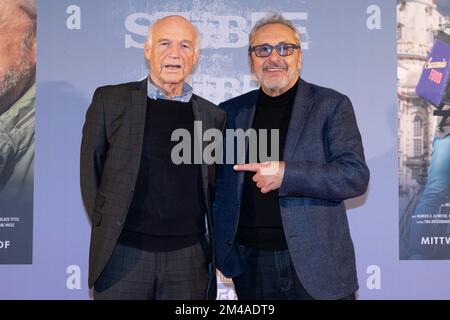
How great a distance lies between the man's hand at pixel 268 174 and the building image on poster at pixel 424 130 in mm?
1547

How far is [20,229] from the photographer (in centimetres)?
342

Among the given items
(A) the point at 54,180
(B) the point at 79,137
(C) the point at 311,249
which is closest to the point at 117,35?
(B) the point at 79,137

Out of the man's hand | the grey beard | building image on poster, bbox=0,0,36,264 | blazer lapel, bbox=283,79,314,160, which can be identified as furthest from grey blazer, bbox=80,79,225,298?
the grey beard

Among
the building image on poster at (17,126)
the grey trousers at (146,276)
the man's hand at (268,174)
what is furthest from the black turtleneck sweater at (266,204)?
the building image on poster at (17,126)

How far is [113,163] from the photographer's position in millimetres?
2279

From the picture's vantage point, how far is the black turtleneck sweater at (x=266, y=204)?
2293 mm

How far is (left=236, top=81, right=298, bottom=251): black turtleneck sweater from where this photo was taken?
90.3 inches

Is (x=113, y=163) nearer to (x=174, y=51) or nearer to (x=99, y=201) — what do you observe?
(x=99, y=201)

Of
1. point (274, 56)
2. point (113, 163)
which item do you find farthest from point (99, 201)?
point (274, 56)

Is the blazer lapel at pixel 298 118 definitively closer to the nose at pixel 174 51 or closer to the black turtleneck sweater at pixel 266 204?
the black turtleneck sweater at pixel 266 204

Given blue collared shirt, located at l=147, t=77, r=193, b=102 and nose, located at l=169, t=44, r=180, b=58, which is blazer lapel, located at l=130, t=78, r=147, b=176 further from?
nose, located at l=169, t=44, r=180, b=58

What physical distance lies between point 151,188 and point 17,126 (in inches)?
64.2

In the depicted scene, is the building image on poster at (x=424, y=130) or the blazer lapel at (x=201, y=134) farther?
the building image on poster at (x=424, y=130)

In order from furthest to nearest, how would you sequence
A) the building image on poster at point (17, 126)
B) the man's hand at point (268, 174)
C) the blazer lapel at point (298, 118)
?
1. the building image on poster at point (17, 126)
2. the blazer lapel at point (298, 118)
3. the man's hand at point (268, 174)
